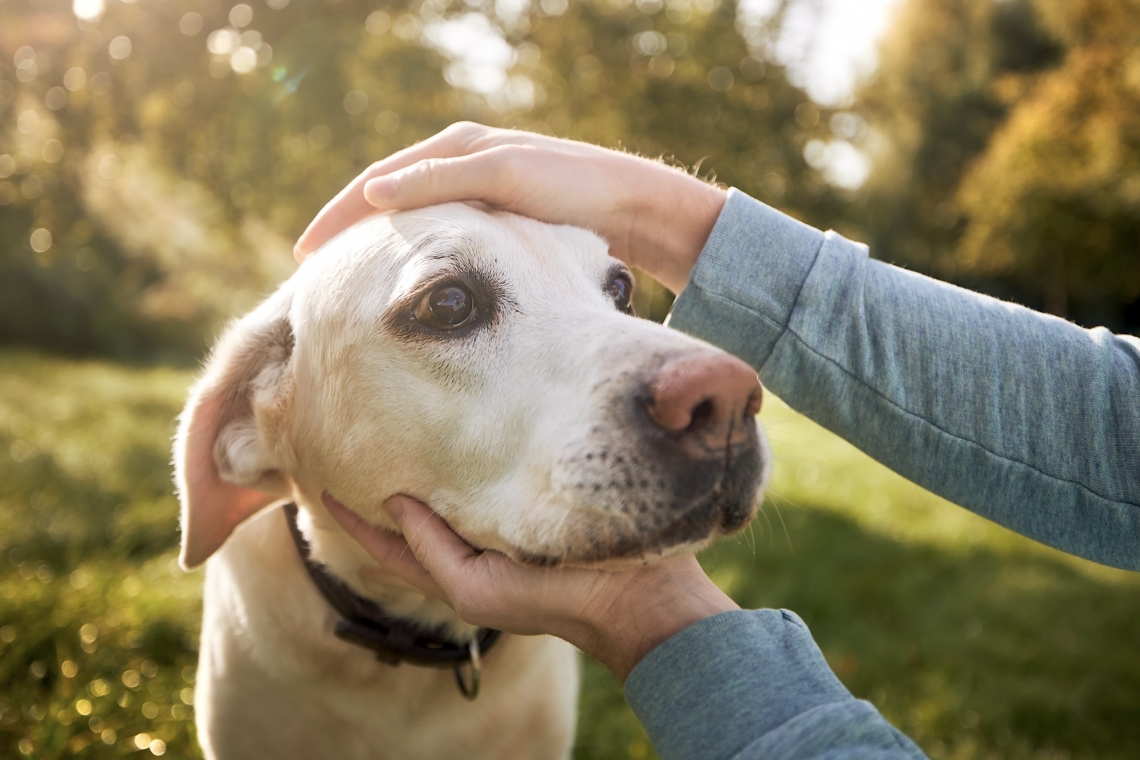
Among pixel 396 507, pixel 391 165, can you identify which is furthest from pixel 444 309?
pixel 391 165

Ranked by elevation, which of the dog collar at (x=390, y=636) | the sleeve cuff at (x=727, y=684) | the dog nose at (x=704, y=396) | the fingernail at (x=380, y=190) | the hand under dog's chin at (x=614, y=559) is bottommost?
the dog collar at (x=390, y=636)

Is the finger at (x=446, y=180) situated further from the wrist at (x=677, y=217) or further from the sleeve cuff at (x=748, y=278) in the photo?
the sleeve cuff at (x=748, y=278)

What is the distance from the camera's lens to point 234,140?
A: 9.77m

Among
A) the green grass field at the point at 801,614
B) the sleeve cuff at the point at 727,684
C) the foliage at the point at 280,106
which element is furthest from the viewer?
the foliage at the point at 280,106

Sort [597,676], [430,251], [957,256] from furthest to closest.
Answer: [957,256], [597,676], [430,251]

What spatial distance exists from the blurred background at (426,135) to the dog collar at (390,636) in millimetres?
1271

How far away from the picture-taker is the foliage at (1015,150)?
12.7 meters

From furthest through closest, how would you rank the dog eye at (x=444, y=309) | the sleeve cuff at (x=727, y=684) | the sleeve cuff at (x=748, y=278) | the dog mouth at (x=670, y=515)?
the sleeve cuff at (x=748, y=278) < the dog eye at (x=444, y=309) < the dog mouth at (x=670, y=515) < the sleeve cuff at (x=727, y=684)

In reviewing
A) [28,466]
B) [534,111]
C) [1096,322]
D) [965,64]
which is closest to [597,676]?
[28,466]

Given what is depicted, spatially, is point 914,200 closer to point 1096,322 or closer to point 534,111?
point 1096,322

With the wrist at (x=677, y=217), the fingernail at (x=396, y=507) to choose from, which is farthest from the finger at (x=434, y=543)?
the wrist at (x=677, y=217)

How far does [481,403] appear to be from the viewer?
181 centimetres

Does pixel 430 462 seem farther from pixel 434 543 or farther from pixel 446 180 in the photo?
pixel 446 180

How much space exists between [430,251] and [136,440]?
6.62 metres
